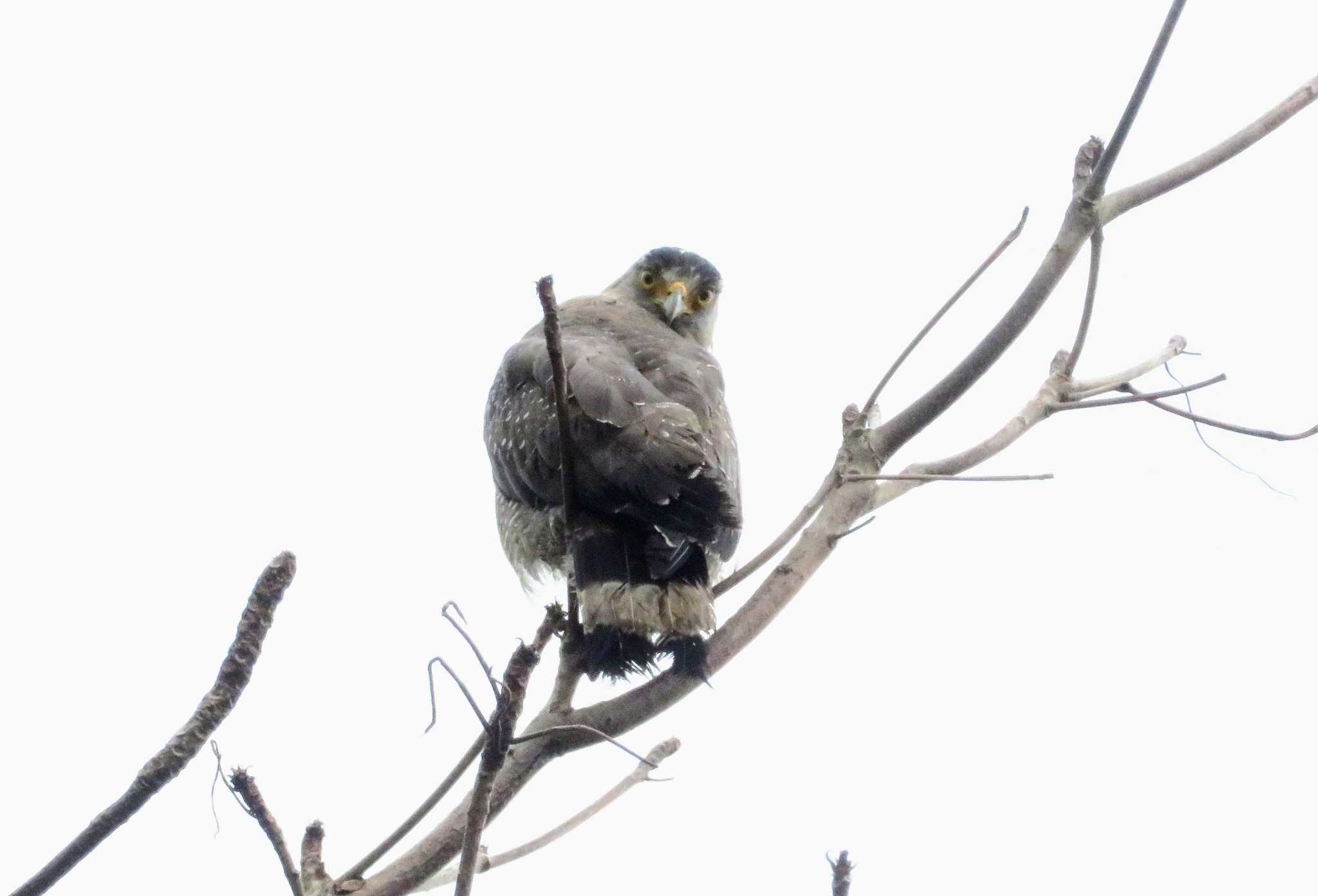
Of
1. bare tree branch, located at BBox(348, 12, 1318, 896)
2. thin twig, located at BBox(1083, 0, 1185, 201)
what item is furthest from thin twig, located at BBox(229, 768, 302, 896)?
thin twig, located at BBox(1083, 0, 1185, 201)

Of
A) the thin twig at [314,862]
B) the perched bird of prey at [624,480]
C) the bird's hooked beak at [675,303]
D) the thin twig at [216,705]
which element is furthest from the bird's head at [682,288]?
the thin twig at [216,705]

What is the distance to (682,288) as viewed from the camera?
6.08 m

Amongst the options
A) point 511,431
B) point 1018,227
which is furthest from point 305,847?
point 511,431

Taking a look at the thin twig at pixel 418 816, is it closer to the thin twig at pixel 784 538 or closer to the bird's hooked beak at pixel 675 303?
the thin twig at pixel 784 538

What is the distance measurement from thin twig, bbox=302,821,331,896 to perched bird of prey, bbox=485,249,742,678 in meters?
0.98

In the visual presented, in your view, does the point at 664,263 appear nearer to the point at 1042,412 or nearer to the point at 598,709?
the point at 1042,412

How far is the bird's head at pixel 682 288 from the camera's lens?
6145 mm

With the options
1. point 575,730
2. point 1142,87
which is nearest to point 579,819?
point 575,730

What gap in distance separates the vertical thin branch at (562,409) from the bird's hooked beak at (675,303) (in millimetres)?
2646

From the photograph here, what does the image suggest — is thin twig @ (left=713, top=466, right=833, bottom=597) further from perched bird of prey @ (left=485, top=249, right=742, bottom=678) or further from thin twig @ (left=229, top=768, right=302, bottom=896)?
thin twig @ (left=229, top=768, right=302, bottom=896)

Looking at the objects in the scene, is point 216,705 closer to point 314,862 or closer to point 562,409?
point 314,862

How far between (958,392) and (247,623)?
198 cm

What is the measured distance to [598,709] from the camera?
3.00 m

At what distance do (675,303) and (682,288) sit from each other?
11cm
